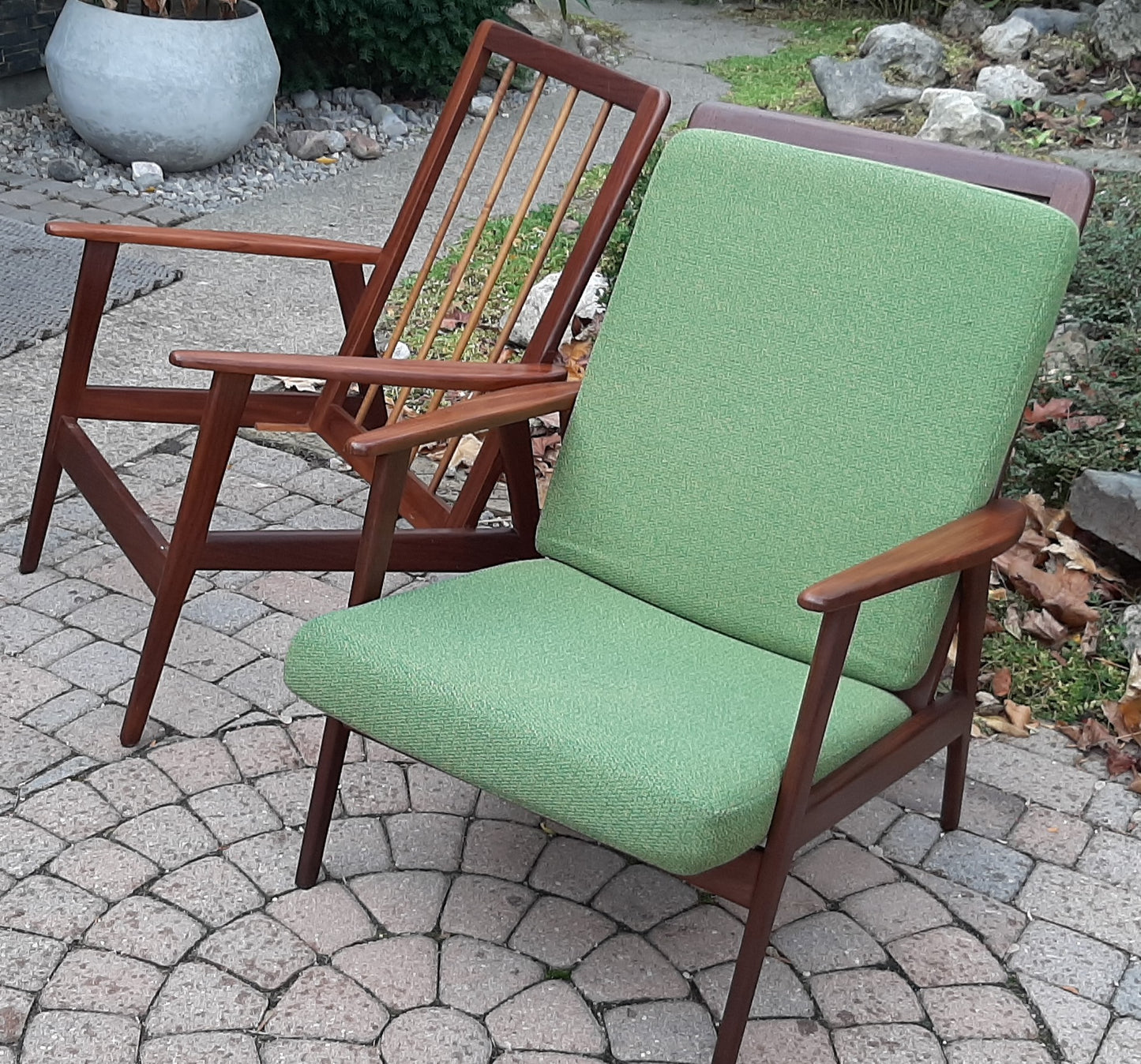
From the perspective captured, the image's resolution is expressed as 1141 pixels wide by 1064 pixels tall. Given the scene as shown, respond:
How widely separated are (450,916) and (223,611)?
1015 mm

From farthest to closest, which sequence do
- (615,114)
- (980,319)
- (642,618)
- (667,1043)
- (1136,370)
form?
(615,114)
(1136,370)
(642,618)
(980,319)
(667,1043)

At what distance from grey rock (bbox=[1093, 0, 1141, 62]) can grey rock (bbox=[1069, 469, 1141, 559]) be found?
4.74m

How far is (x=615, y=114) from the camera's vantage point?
6.75 m

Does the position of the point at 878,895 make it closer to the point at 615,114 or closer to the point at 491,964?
the point at 491,964

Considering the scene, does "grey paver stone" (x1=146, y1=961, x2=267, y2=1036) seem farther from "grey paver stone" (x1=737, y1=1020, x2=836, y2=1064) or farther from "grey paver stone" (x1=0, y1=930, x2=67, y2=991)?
"grey paver stone" (x1=737, y1=1020, x2=836, y2=1064)

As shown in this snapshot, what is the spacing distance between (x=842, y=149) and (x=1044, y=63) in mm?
5488

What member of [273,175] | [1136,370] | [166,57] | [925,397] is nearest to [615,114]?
[273,175]

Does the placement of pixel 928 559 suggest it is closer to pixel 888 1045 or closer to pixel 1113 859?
pixel 888 1045

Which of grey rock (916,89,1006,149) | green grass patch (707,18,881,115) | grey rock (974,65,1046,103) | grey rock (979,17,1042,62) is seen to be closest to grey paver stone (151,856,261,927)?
grey rock (916,89,1006,149)

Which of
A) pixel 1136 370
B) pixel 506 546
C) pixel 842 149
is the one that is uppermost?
pixel 842 149

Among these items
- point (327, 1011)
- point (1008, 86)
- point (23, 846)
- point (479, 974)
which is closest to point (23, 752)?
point (23, 846)

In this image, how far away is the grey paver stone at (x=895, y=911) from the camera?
230cm

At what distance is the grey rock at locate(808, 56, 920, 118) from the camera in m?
6.81

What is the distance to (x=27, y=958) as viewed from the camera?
212 cm
